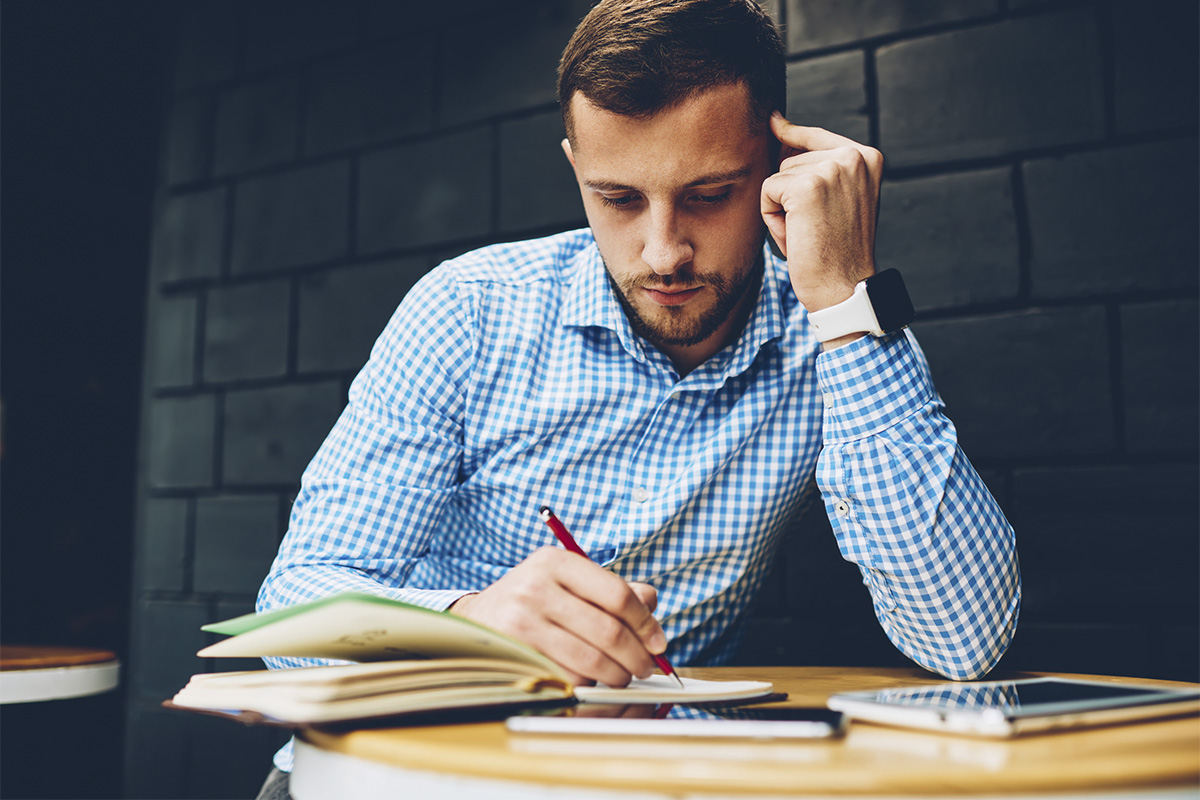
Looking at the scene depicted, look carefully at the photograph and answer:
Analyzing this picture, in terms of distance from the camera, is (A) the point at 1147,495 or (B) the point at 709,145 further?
(A) the point at 1147,495

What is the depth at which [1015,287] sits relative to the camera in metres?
1.55

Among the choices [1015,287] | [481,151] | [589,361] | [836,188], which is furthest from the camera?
[481,151]

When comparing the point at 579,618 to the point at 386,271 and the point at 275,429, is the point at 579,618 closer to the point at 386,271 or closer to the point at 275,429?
the point at 386,271

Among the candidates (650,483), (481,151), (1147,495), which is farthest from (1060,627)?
(481,151)

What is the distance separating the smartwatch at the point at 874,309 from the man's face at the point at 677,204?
0.22m

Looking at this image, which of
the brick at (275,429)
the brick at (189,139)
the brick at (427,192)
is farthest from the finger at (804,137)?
the brick at (189,139)

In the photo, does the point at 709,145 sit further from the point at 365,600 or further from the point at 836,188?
the point at 365,600

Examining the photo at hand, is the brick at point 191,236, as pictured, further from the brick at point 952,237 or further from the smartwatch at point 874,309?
the smartwatch at point 874,309

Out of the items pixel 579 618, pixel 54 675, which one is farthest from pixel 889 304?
pixel 54 675

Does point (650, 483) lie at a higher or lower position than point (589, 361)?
lower

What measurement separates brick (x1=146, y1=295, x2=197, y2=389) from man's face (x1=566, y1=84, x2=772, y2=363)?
1614 millimetres

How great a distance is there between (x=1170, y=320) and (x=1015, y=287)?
0.24m

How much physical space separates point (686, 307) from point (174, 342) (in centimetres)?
182

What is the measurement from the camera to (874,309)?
104 centimetres
